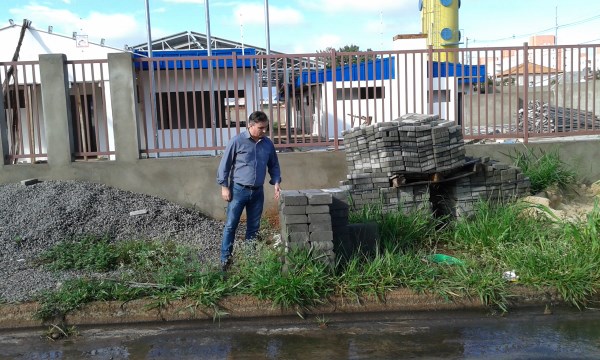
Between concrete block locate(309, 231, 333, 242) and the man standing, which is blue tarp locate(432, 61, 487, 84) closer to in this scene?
the man standing

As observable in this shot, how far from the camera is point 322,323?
5156mm

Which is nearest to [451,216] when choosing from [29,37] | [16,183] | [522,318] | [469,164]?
[469,164]

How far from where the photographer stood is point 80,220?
7.36m

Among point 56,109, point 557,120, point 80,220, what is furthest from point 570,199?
point 56,109

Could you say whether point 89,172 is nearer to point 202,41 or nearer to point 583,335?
point 583,335

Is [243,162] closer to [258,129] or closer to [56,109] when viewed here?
[258,129]

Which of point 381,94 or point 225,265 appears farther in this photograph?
point 381,94

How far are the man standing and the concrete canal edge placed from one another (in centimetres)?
92

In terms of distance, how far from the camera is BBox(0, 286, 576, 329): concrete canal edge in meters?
5.14

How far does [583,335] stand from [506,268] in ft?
3.83

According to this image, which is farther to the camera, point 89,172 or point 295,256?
point 89,172

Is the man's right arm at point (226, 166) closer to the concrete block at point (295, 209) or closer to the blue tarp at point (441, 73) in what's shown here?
the concrete block at point (295, 209)

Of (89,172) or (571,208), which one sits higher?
(89,172)

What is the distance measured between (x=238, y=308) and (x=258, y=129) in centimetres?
193
